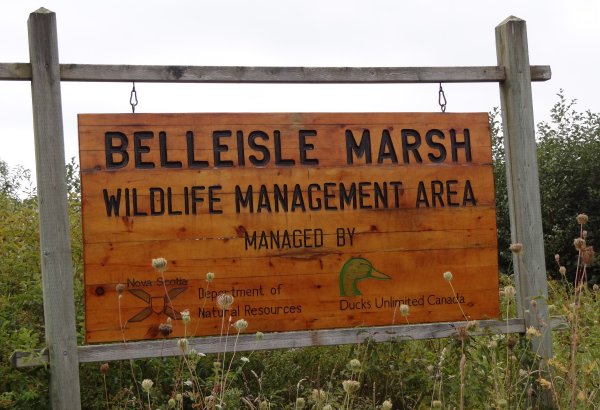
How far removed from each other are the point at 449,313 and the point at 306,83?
6.43 feet

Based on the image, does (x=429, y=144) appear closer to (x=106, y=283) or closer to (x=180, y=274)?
(x=180, y=274)

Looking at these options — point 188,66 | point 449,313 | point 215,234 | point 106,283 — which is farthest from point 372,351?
point 188,66

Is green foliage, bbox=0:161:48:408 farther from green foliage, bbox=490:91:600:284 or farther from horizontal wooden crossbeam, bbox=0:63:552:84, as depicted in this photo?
green foliage, bbox=490:91:600:284

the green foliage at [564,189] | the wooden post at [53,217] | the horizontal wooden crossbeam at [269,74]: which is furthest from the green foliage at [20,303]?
the green foliage at [564,189]

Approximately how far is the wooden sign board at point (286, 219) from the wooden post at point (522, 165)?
9.6 inches

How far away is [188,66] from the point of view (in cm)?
610

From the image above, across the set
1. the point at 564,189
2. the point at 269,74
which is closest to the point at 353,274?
the point at 269,74

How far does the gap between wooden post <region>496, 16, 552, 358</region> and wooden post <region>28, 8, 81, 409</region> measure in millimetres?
3300

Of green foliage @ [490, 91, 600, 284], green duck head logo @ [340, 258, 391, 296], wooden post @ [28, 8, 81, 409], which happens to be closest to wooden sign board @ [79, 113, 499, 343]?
green duck head logo @ [340, 258, 391, 296]

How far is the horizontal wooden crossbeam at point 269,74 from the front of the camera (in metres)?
5.84

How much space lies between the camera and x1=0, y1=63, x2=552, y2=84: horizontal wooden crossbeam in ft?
19.2

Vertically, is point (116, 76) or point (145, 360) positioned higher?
point (116, 76)

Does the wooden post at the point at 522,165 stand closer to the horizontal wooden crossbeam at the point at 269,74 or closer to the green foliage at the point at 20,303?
the horizontal wooden crossbeam at the point at 269,74

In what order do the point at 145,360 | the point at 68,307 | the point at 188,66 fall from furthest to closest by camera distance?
the point at 145,360
the point at 188,66
the point at 68,307
